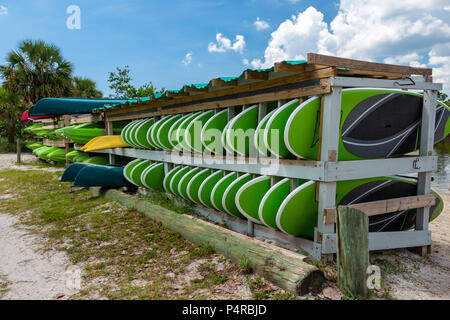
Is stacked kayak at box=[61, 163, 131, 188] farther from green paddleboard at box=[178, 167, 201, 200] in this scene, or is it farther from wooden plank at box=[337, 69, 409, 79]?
wooden plank at box=[337, 69, 409, 79]

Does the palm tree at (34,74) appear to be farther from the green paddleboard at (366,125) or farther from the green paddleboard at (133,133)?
the green paddleboard at (366,125)

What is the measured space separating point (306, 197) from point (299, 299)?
105cm

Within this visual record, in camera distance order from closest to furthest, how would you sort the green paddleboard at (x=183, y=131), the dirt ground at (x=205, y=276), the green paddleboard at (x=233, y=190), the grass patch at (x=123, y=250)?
1. the dirt ground at (x=205, y=276)
2. the grass patch at (x=123, y=250)
3. the green paddleboard at (x=233, y=190)
4. the green paddleboard at (x=183, y=131)

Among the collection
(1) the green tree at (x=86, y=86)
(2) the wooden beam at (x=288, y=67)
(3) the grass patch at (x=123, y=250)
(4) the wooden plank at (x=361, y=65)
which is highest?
(1) the green tree at (x=86, y=86)

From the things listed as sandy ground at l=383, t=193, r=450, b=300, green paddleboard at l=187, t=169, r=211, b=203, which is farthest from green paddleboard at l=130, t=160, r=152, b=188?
sandy ground at l=383, t=193, r=450, b=300

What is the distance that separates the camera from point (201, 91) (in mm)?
4781

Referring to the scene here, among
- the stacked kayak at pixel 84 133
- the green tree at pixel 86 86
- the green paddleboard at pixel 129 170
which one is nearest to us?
the green paddleboard at pixel 129 170

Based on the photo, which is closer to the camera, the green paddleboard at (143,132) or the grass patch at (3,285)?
the grass patch at (3,285)

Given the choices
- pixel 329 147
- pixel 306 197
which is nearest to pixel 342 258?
pixel 306 197

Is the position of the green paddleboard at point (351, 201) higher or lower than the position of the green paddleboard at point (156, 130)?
lower

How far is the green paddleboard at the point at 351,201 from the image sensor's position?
132 inches

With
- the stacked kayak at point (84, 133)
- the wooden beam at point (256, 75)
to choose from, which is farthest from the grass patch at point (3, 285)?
the stacked kayak at point (84, 133)

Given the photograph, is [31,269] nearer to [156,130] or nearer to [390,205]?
[156,130]

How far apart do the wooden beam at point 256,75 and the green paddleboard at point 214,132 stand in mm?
1107
